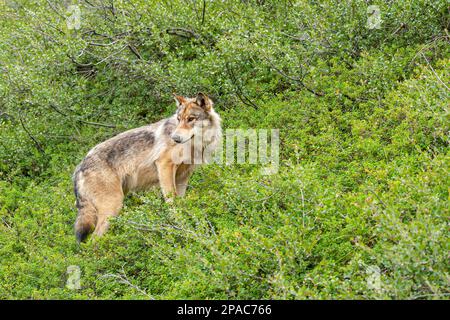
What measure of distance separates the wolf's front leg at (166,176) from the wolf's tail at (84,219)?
3.22ft

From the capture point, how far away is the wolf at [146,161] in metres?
8.63

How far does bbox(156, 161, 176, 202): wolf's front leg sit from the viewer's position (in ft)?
28.9

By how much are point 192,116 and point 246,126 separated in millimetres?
1791

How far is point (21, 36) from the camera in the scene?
1213 centimetres

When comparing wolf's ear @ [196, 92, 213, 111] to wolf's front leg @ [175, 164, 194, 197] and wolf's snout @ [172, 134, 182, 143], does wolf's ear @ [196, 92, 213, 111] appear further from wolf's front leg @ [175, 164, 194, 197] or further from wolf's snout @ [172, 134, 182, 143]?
wolf's front leg @ [175, 164, 194, 197]

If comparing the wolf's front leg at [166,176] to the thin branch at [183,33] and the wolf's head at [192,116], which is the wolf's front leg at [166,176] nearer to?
the wolf's head at [192,116]

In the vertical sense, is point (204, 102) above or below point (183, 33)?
below

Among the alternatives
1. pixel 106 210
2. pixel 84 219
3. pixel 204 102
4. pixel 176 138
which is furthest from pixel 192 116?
pixel 84 219

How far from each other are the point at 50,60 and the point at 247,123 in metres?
3.66

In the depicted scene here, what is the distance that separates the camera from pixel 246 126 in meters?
10.4

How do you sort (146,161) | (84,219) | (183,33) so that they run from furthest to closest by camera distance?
(183,33)
(146,161)
(84,219)

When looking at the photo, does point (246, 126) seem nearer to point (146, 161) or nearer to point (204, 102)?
point (204, 102)
